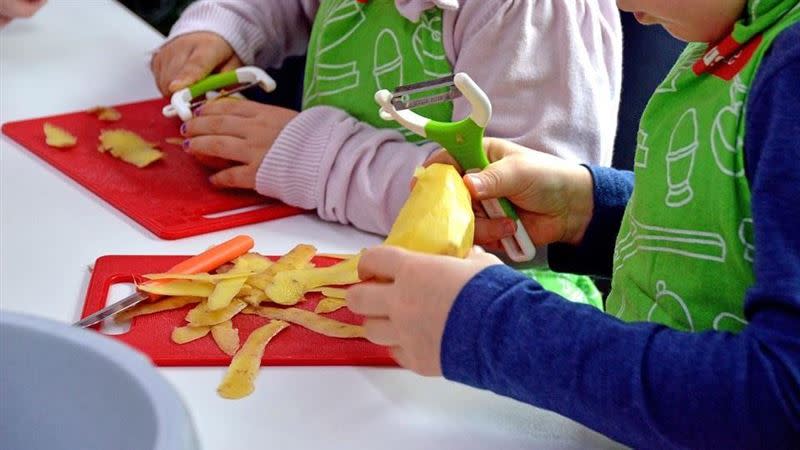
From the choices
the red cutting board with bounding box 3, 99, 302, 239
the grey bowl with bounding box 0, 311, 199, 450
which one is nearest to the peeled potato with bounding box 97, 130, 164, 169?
the red cutting board with bounding box 3, 99, 302, 239

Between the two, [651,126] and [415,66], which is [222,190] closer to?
[415,66]

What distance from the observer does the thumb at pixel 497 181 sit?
747 millimetres

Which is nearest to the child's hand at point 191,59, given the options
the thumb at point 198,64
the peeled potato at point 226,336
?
the thumb at point 198,64

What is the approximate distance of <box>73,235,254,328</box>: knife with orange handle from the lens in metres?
0.71

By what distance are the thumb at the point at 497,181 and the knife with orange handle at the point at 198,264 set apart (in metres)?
0.19

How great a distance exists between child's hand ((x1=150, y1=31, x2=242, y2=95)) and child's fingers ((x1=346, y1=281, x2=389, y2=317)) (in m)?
0.51

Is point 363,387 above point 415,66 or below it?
below

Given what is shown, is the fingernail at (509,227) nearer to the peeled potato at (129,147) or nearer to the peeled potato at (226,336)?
the peeled potato at (226,336)

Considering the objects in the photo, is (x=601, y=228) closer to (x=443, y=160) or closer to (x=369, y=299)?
(x=443, y=160)

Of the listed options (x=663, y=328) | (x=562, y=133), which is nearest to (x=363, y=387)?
(x=663, y=328)

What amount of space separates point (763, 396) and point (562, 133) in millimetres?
404

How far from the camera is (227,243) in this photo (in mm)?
812

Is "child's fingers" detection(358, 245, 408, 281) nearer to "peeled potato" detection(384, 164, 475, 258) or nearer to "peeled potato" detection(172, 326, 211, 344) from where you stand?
"peeled potato" detection(384, 164, 475, 258)

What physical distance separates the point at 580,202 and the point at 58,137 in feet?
1.65
